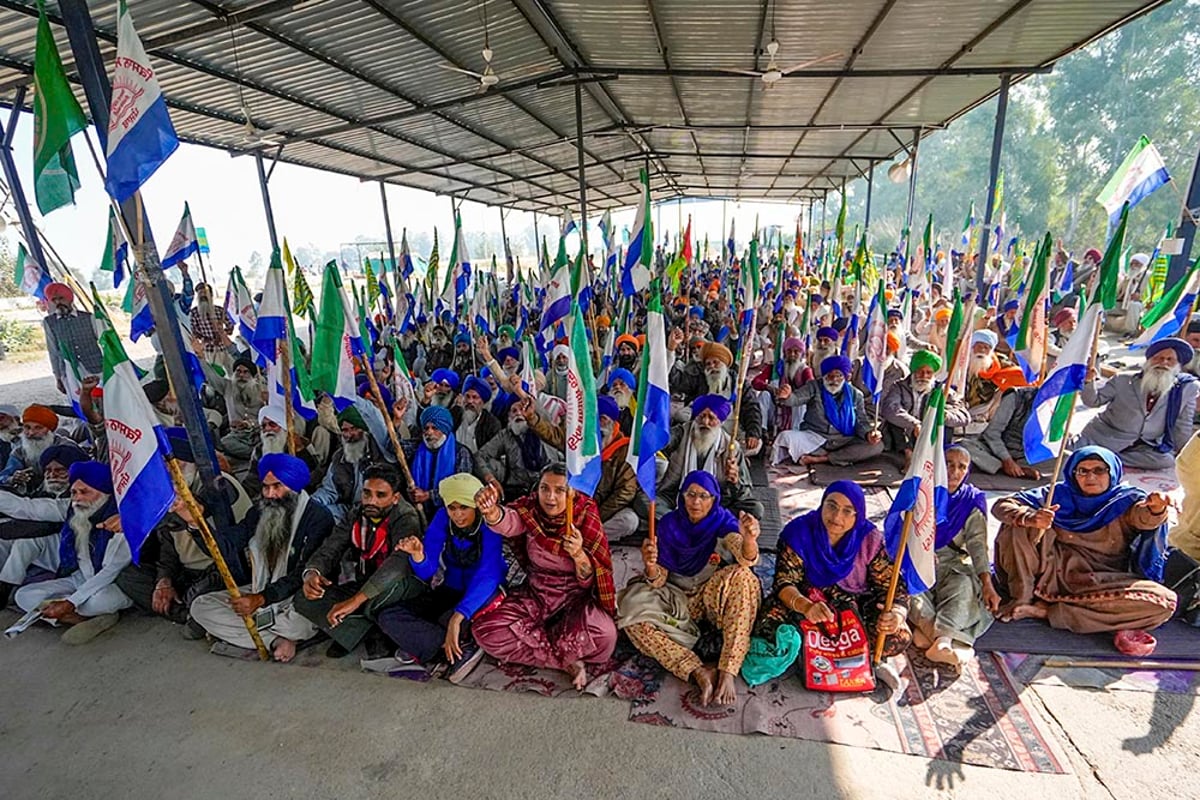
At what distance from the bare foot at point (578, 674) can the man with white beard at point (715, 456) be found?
158cm

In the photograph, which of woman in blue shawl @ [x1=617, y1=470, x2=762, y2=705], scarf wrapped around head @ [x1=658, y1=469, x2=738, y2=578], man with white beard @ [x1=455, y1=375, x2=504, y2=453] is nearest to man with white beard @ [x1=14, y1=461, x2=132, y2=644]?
man with white beard @ [x1=455, y1=375, x2=504, y2=453]

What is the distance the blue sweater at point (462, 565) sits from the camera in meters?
3.09

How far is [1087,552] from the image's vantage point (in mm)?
3145

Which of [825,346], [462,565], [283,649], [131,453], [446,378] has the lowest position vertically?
[283,649]

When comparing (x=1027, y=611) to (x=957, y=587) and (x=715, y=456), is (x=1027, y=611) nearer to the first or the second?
(x=957, y=587)

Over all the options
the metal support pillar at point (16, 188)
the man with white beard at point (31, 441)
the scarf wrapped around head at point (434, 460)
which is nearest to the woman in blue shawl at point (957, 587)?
the scarf wrapped around head at point (434, 460)

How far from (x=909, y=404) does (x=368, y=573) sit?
16.3 feet

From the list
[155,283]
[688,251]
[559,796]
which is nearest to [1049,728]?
[559,796]

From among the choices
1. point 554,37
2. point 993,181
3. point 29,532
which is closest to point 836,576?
point 29,532

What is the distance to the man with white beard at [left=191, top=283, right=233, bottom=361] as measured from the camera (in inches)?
288

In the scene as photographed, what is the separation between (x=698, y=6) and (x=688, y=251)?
636cm

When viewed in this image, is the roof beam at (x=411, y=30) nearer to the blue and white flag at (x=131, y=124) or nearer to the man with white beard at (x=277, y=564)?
the blue and white flag at (x=131, y=124)

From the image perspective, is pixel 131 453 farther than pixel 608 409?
No

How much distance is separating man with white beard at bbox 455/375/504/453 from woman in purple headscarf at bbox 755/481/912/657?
2831 mm
